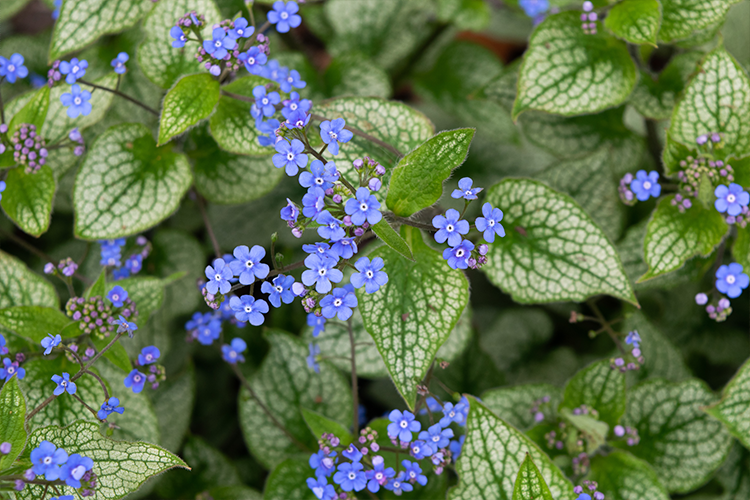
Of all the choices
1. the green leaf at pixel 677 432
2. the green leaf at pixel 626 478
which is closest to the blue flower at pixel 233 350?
the green leaf at pixel 626 478

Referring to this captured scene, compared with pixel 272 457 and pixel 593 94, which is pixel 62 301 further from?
pixel 593 94

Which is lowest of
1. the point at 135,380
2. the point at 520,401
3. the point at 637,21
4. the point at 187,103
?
the point at 520,401

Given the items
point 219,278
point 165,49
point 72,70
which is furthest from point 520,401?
point 72,70

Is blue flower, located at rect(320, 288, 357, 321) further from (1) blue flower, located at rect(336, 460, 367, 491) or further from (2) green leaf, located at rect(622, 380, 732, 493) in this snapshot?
(2) green leaf, located at rect(622, 380, 732, 493)

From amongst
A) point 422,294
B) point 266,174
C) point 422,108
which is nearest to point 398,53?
point 422,108

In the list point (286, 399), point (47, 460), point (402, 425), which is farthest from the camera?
point (286, 399)

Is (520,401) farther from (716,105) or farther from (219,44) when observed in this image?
(219,44)
